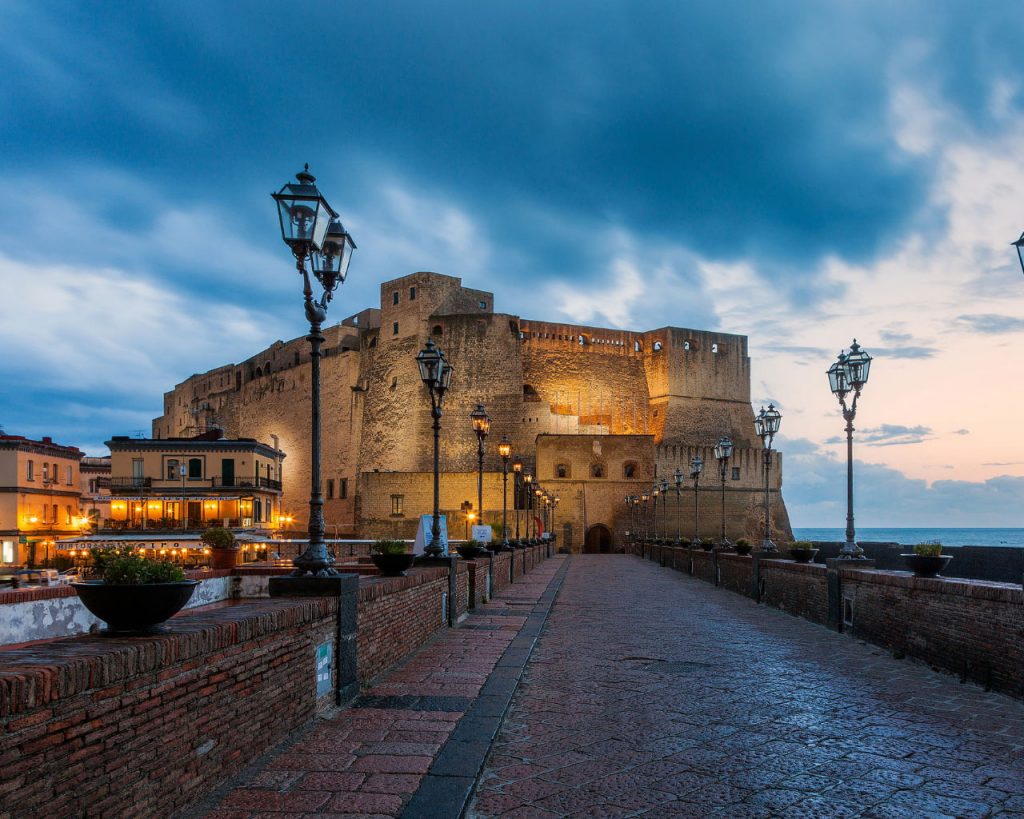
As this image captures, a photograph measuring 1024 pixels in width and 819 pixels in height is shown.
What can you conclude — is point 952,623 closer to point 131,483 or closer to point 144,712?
point 144,712

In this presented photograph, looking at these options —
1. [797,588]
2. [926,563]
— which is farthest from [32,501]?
[926,563]

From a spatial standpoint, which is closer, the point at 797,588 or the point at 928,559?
the point at 928,559

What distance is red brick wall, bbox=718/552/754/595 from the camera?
18750mm

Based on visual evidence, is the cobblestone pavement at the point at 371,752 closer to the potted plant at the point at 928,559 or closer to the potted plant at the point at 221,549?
the potted plant at the point at 928,559

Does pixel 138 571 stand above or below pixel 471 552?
above

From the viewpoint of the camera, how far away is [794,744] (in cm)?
609

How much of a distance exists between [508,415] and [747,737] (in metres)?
59.4

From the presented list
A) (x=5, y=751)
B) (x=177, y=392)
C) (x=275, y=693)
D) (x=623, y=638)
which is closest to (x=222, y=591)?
(x=623, y=638)

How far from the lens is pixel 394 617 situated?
8.86 m

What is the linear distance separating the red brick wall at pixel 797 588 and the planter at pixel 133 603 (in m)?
10.8

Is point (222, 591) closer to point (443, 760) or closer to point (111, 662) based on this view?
point (443, 760)

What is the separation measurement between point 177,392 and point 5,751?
96001 mm

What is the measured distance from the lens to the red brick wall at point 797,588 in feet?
43.9

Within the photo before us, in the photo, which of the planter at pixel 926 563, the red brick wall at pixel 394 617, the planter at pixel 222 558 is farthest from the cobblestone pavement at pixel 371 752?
the planter at pixel 222 558
